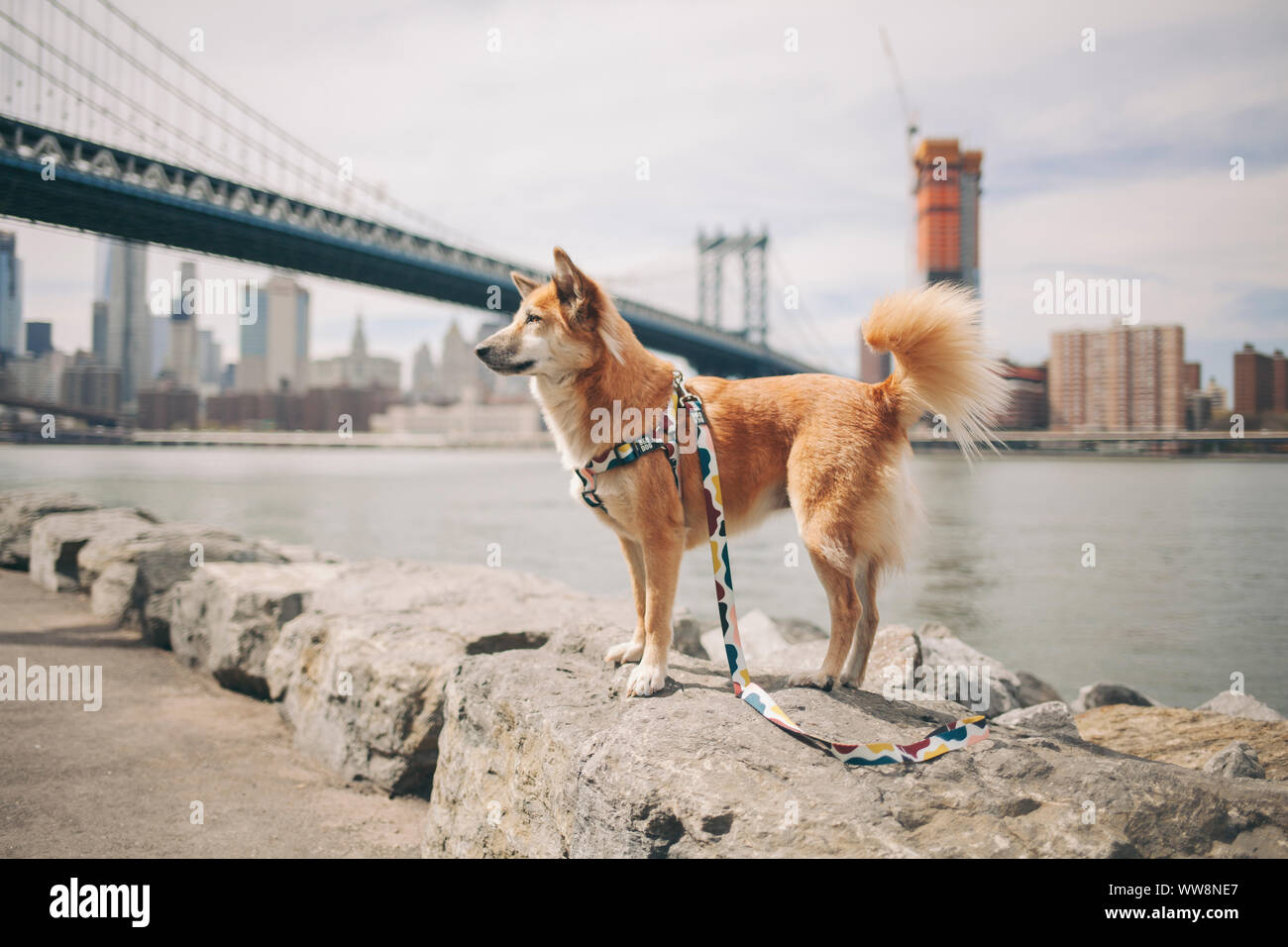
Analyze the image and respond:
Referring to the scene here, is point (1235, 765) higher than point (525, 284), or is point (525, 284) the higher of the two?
point (525, 284)

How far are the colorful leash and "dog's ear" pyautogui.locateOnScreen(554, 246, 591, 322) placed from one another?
0.43m

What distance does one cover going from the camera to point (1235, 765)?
3240 mm

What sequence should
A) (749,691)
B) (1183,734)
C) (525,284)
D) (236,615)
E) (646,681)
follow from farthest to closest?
(236,615), (1183,734), (525,284), (646,681), (749,691)

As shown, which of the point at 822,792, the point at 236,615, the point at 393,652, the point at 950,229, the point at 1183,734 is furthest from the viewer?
the point at 950,229

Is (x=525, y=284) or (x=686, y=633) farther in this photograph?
(x=686, y=633)

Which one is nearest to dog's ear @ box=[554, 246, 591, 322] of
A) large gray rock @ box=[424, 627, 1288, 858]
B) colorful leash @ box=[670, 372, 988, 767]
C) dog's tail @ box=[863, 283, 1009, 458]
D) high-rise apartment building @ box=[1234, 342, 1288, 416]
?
colorful leash @ box=[670, 372, 988, 767]

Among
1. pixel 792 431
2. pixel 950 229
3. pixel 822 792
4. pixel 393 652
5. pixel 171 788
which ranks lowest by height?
pixel 171 788

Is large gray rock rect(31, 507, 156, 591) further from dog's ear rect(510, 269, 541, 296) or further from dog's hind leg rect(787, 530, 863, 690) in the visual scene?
dog's hind leg rect(787, 530, 863, 690)

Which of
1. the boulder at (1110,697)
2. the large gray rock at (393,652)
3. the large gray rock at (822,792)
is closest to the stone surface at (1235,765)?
the large gray rock at (822,792)

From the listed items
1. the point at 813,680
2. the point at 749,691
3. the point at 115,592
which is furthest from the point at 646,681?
the point at 115,592

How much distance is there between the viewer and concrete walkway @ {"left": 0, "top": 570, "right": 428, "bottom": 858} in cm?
311

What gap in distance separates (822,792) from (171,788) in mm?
3289

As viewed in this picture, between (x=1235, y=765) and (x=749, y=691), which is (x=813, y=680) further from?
(x=1235, y=765)

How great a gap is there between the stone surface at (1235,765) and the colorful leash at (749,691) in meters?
1.81
